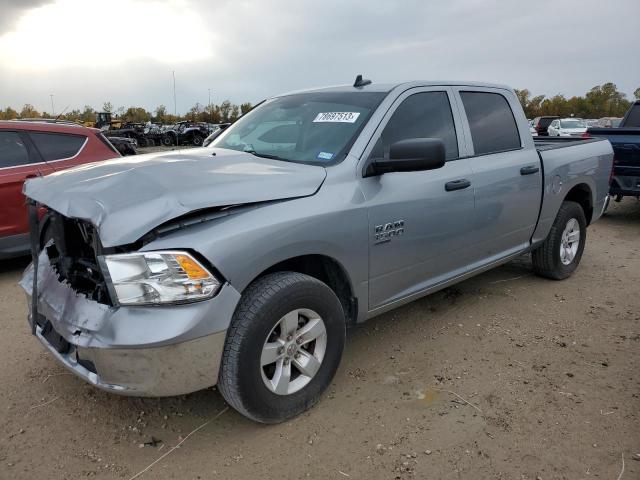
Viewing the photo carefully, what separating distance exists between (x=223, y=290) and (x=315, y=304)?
575mm

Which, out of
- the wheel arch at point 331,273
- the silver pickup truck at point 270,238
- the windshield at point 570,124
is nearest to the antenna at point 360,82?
the silver pickup truck at point 270,238

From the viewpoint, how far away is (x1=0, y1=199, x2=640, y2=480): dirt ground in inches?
94.2

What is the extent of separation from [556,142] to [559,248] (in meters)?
1.35

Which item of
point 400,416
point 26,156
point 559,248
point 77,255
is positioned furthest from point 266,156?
point 26,156

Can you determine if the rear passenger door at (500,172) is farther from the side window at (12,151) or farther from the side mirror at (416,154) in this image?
the side window at (12,151)

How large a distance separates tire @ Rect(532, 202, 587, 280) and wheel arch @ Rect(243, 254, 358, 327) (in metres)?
2.65

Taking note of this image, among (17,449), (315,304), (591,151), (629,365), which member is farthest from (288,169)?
(591,151)

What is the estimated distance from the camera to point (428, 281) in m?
3.48

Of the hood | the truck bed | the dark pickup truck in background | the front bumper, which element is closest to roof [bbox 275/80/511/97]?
the hood

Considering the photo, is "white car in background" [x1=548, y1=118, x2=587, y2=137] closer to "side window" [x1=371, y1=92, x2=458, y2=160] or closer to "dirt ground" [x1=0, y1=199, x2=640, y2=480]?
"dirt ground" [x1=0, y1=199, x2=640, y2=480]

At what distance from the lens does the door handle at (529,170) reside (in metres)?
4.14

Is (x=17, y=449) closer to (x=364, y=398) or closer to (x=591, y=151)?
(x=364, y=398)

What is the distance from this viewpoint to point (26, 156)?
5418 millimetres

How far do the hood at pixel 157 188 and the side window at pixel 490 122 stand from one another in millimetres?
1630
